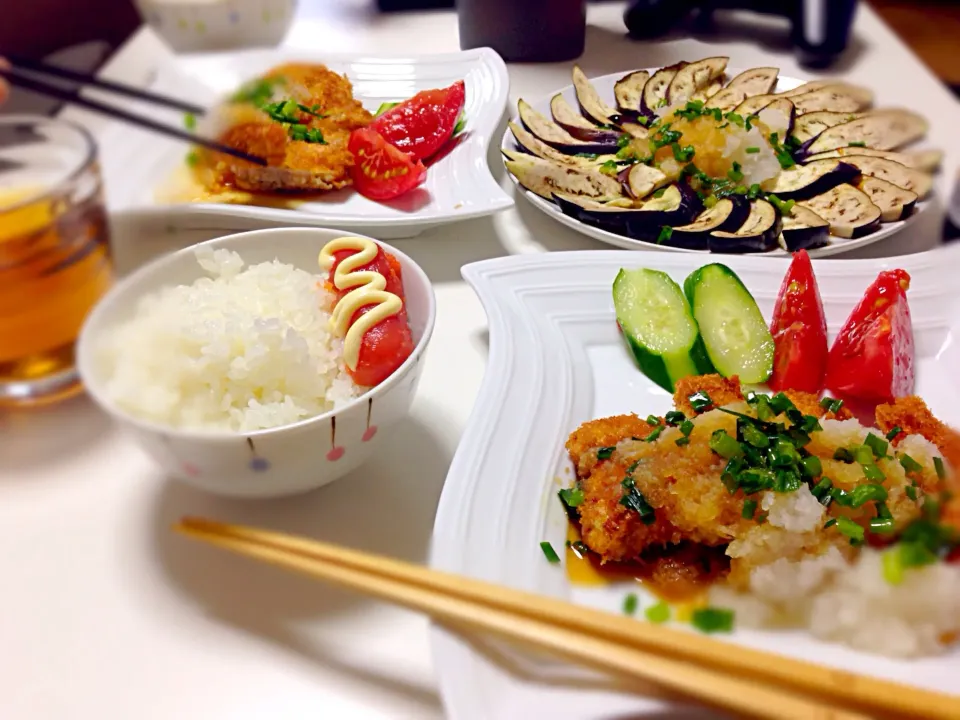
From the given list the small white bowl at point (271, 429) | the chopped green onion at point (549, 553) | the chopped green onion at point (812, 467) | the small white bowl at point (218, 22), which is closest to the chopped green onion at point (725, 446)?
the chopped green onion at point (812, 467)

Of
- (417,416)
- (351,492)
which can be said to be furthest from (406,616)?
(417,416)

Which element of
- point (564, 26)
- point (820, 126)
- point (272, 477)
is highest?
point (564, 26)

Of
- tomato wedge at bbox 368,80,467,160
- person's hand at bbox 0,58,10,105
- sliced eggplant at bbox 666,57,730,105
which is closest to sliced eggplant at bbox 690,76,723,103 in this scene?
sliced eggplant at bbox 666,57,730,105

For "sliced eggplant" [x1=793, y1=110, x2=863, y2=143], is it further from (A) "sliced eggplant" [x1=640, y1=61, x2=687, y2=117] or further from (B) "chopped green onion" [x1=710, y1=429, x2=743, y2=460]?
(B) "chopped green onion" [x1=710, y1=429, x2=743, y2=460]

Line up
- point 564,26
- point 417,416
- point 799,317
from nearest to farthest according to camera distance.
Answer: point 564,26
point 417,416
point 799,317

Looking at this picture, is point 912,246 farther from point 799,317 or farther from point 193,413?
point 193,413

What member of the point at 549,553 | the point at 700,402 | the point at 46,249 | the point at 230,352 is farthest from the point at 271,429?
the point at 700,402

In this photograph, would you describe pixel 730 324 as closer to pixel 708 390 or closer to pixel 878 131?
pixel 708 390
